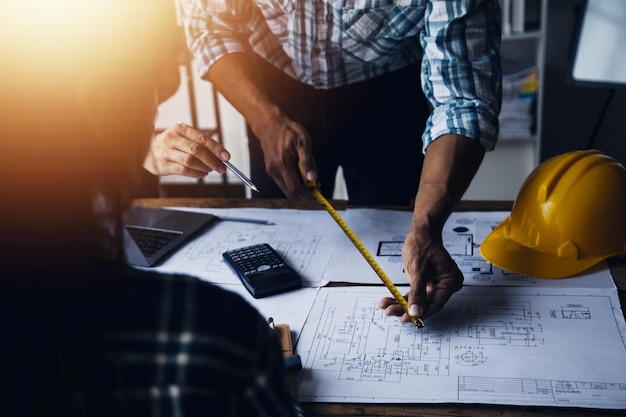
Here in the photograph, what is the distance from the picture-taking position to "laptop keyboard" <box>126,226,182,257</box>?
51.3 inches

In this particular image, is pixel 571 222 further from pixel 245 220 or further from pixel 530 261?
pixel 245 220

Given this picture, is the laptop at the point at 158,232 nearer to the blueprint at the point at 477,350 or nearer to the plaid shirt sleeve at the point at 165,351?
the blueprint at the point at 477,350

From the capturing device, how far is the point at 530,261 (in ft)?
3.73

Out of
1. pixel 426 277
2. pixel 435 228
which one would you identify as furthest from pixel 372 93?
pixel 426 277

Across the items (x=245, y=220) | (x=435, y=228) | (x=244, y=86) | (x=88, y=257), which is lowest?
(x=245, y=220)

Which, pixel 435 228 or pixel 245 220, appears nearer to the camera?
pixel 435 228

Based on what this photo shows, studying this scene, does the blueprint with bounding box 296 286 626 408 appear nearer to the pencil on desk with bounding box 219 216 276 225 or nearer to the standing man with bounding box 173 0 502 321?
the standing man with bounding box 173 0 502 321

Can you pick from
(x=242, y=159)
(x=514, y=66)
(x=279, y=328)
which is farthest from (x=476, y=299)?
(x=242, y=159)

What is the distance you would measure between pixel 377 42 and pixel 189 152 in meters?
0.49

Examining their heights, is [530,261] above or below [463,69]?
below

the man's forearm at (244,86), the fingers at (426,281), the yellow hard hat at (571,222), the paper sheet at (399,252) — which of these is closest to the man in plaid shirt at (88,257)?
the fingers at (426,281)

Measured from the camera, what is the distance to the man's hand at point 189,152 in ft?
4.21

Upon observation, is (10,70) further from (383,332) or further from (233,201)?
(233,201)

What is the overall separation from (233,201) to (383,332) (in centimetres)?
71
